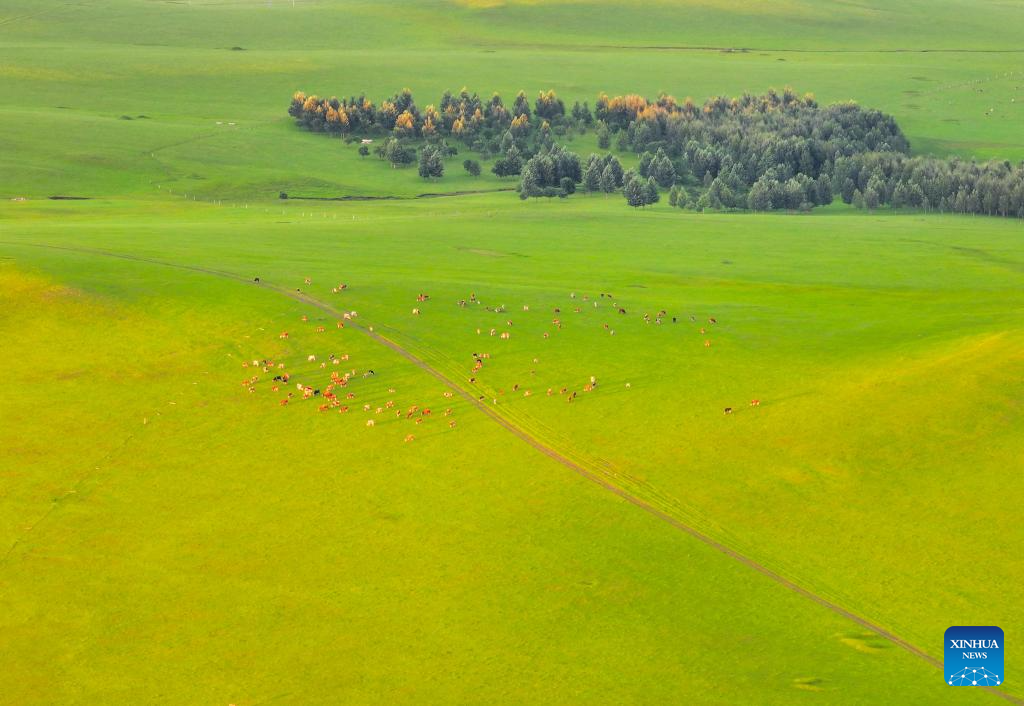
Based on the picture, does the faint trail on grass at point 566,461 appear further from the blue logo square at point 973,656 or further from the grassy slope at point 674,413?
the grassy slope at point 674,413

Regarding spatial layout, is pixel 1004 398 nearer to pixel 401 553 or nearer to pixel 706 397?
pixel 706 397

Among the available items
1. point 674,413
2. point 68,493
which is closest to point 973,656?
point 674,413

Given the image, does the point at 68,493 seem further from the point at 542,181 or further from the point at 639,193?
the point at 542,181

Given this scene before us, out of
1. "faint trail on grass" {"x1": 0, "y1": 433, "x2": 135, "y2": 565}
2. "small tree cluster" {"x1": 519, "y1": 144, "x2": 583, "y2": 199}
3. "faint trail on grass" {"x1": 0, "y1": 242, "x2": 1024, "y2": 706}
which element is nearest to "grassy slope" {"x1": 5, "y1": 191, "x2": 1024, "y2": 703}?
"faint trail on grass" {"x1": 0, "y1": 242, "x2": 1024, "y2": 706}

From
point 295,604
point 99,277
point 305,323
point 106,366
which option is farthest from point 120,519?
point 99,277

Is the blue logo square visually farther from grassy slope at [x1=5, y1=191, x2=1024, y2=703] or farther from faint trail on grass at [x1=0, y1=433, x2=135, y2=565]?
faint trail on grass at [x1=0, y1=433, x2=135, y2=565]
